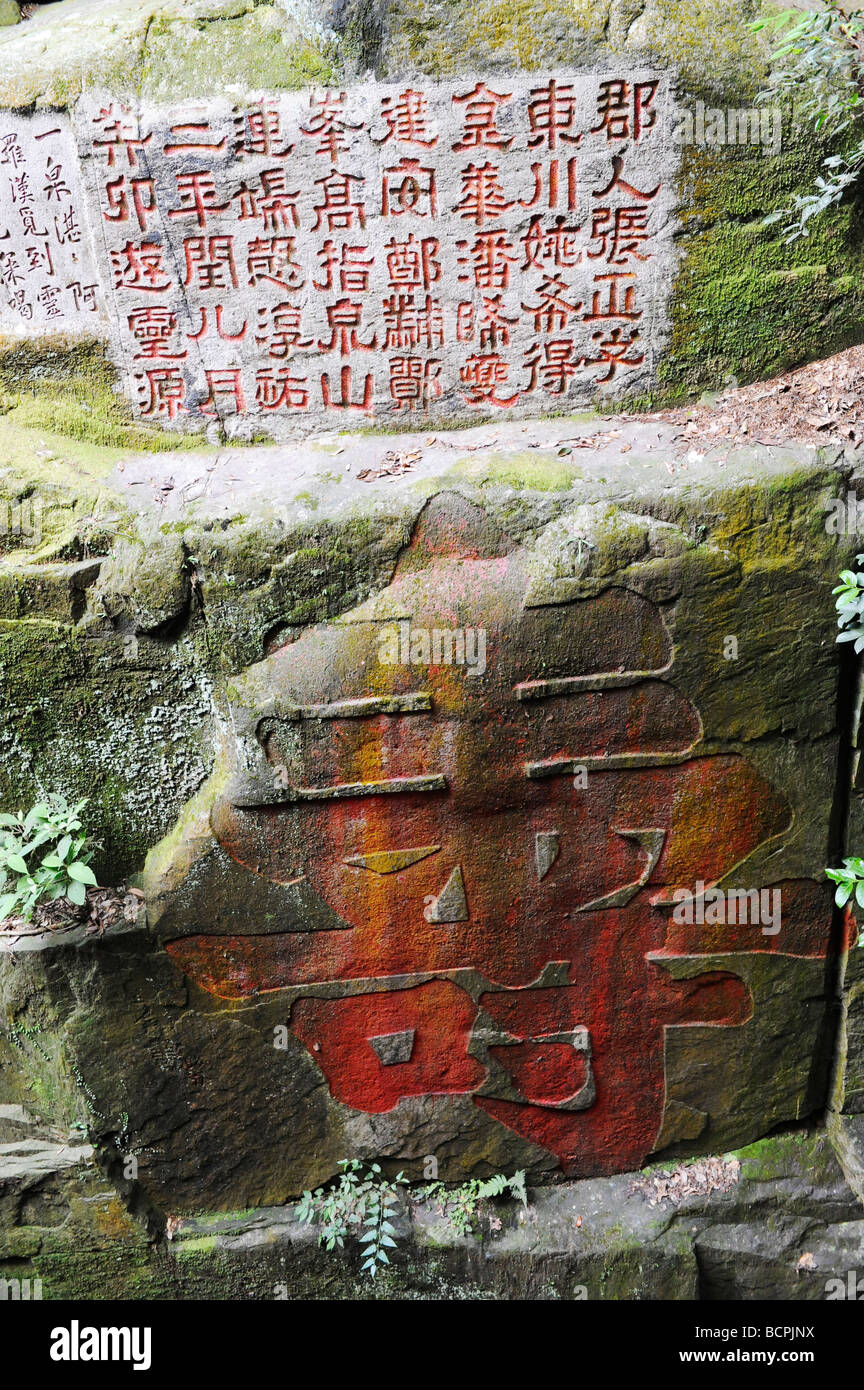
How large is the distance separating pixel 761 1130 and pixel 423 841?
169 centimetres

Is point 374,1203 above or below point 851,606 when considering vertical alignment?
below

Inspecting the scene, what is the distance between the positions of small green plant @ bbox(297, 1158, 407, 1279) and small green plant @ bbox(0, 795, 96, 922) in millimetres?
1431

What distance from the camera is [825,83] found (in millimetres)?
3215

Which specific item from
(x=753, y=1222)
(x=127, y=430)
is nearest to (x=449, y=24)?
(x=127, y=430)

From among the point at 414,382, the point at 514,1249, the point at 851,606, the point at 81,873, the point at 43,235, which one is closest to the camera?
the point at 851,606

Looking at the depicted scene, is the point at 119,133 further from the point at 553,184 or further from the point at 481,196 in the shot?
the point at 553,184

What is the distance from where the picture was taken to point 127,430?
3.57 m

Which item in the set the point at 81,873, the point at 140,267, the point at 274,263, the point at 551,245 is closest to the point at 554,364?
the point at 551,245

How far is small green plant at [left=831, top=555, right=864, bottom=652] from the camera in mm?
3133

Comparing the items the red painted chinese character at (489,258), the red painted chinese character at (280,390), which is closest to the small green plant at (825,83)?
the red painted chinese character at (489,258)

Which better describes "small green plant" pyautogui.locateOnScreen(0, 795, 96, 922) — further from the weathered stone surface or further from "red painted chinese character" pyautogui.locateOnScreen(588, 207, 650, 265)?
"red painted chinese character" pyautogui.locateOnScreen(588, 207, 650, 265)

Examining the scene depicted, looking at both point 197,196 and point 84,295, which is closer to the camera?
point 197,196

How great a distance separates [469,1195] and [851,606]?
246cm

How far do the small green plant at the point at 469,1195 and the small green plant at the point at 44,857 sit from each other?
5.58 feet
